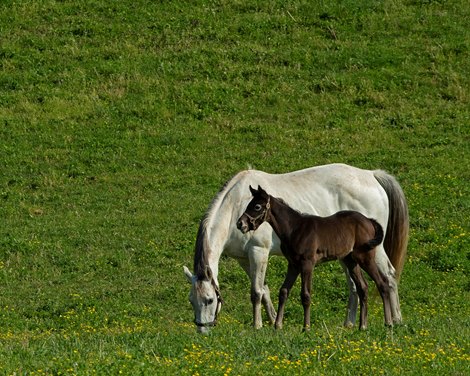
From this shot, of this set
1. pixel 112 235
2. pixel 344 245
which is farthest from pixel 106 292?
pixel 344 245

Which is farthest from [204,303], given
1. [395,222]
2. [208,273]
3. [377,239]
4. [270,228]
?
[395,222]

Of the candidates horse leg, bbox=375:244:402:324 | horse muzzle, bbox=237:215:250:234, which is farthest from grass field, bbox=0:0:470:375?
horse muzzle, bbox=237:215:250:234

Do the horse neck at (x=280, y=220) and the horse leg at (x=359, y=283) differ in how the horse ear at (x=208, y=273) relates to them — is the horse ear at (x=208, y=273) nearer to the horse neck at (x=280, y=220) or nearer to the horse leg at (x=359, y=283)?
the horse neck at (x=280, y=220)

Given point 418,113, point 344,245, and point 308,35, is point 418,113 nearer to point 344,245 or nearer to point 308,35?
point 308,35

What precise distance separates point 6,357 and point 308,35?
2330cm

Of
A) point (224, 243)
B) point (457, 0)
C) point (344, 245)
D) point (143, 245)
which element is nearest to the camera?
point (344, 245)

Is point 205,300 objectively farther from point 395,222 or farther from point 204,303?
point 395,222

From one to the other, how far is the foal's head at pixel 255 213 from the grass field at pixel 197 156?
4.46 feet

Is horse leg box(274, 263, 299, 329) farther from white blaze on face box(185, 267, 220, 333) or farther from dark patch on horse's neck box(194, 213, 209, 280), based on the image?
dark patch on horse's neck box(194, 213, 209, 280)

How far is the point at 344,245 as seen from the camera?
14.0 metres

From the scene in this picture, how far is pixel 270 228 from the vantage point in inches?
609

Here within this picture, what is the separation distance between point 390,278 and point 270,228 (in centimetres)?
192

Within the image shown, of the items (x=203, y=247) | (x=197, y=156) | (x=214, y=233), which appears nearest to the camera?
(x=203, y=247)

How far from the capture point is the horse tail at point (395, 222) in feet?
52.9
